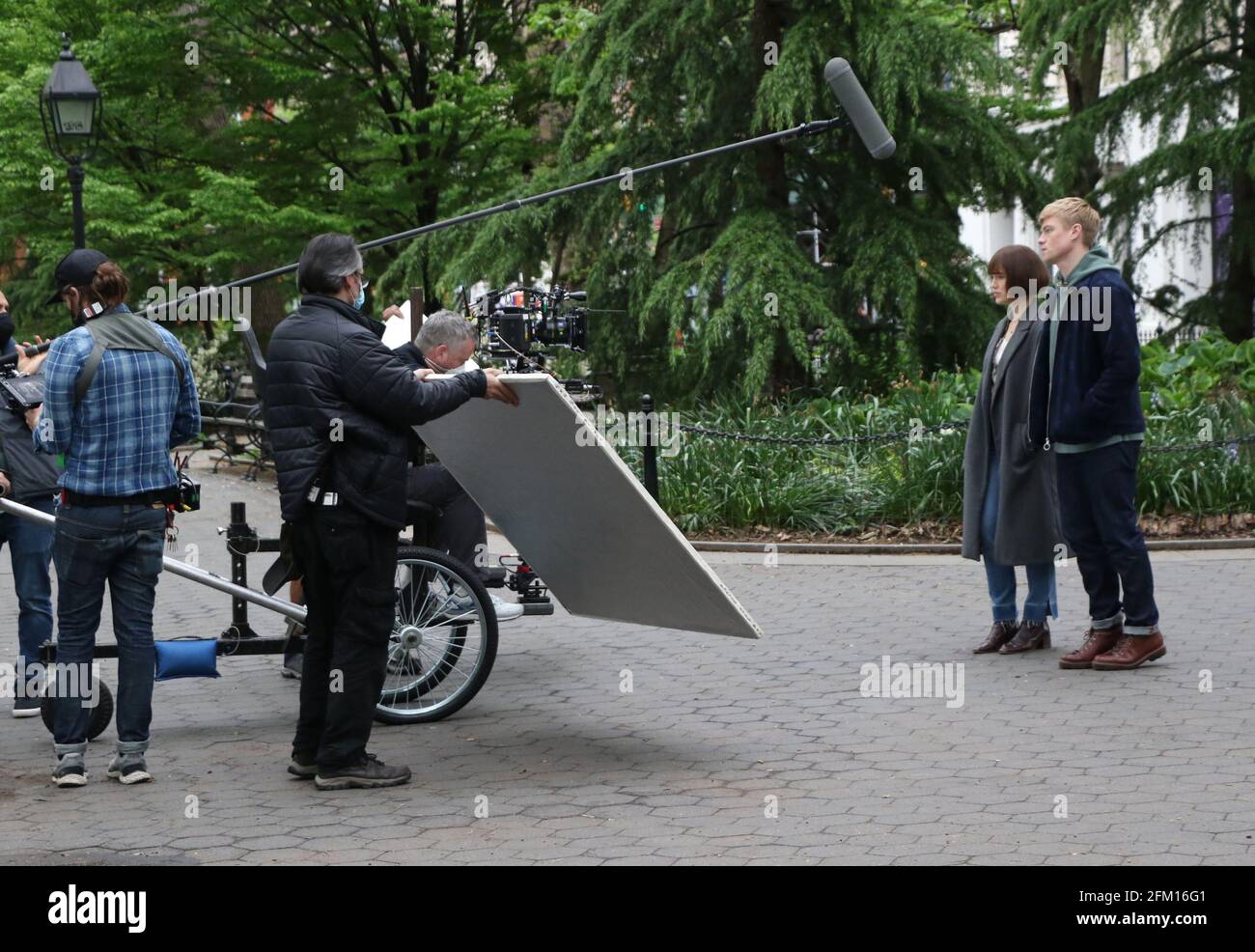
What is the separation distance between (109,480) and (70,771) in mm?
1103

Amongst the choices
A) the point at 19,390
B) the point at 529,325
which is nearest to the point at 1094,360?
the point at 529,325

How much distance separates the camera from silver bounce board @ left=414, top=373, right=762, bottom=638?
6.53 metres

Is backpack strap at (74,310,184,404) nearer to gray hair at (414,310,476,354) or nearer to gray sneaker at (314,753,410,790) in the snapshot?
gray hair at (414,310,476,354)

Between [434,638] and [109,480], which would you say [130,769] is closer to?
[109,480]

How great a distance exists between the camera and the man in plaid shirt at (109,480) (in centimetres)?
627

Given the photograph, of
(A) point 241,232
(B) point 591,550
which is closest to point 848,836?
(B) point 591,550

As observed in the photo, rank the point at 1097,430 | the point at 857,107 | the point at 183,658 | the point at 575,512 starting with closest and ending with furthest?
the point at 183,658 < the point at 575,512 < the point at 1097,430 < the point at 857,107

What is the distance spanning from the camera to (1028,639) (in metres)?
8.58

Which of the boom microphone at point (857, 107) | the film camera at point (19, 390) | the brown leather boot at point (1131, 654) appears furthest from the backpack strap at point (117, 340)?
the brown leather boot at point (1131, 654)

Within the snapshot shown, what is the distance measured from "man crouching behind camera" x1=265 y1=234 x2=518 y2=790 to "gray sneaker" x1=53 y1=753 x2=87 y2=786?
0.90 m

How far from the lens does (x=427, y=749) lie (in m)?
6.91

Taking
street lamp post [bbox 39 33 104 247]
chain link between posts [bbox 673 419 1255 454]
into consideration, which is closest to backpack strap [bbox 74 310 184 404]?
chain link between posts [bbox 673 419 1255 454]
